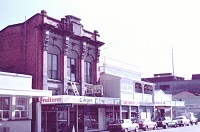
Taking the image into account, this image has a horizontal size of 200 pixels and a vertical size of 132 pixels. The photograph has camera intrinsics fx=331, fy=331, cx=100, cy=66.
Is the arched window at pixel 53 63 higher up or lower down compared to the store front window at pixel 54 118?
higher up

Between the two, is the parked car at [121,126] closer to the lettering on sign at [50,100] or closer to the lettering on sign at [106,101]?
the lettering on sign at [106,101]

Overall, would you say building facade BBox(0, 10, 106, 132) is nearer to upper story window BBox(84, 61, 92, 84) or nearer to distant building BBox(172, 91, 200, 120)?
upper story window BBox(84, 61, 92, 84)

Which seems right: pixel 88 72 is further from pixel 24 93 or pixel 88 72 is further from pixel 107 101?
pixel 24 93

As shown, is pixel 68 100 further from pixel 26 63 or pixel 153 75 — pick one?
pixel 153 75

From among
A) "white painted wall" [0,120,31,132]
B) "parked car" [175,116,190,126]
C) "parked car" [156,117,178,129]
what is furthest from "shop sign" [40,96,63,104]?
"parked car" [175,116,190,126]

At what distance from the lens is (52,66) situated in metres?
32.8

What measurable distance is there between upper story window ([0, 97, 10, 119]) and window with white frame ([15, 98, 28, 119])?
0.79 meters

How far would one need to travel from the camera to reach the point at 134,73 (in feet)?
159

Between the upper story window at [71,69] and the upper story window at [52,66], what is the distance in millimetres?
1984

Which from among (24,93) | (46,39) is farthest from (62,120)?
(46,39)

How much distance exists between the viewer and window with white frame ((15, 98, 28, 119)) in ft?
89.0

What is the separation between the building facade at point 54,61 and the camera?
101 feet

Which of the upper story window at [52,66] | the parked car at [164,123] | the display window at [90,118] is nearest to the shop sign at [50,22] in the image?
the upper story window at [52,66]

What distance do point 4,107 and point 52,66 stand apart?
25.7 feet
